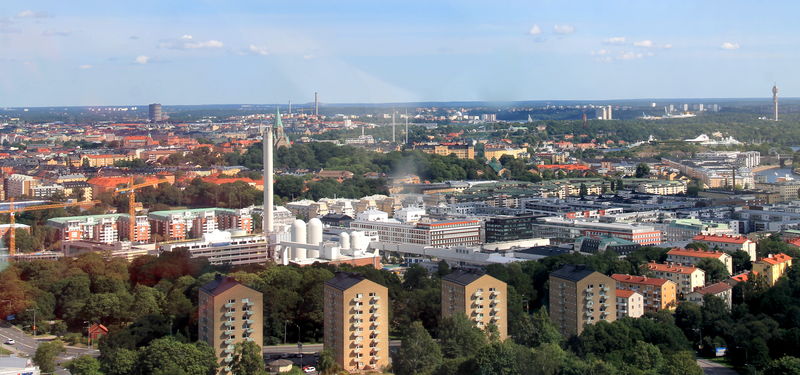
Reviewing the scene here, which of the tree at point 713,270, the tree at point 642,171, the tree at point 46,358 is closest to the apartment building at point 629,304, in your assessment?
the tree at point 713,270

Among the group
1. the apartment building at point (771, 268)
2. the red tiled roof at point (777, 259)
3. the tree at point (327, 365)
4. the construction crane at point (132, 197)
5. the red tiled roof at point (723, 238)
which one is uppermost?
the construction crane at point (132, 197)

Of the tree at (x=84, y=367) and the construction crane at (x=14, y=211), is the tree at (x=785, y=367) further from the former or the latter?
the construction crane at (x=14, y=211)

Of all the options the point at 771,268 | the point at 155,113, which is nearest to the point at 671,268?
the point at 771,268

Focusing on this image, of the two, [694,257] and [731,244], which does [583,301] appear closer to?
[694,257]

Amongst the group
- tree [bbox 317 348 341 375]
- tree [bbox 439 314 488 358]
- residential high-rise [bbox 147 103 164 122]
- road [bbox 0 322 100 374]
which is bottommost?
road [bbox 0 322 100 374]

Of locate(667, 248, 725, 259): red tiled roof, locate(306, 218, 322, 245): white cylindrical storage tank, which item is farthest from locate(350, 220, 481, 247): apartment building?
locate(667, 248, 725, 259): red tiled roof

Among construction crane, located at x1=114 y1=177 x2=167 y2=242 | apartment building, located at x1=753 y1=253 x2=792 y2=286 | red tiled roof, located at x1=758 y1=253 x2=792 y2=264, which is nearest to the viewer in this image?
apartment building, located at x1=753 y1=253 x2=792 y2=286

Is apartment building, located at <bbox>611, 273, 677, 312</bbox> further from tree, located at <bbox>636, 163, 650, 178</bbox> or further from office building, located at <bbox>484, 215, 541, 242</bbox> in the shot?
tree, located at <bbox>636, 163, 650, 178</bbox>
